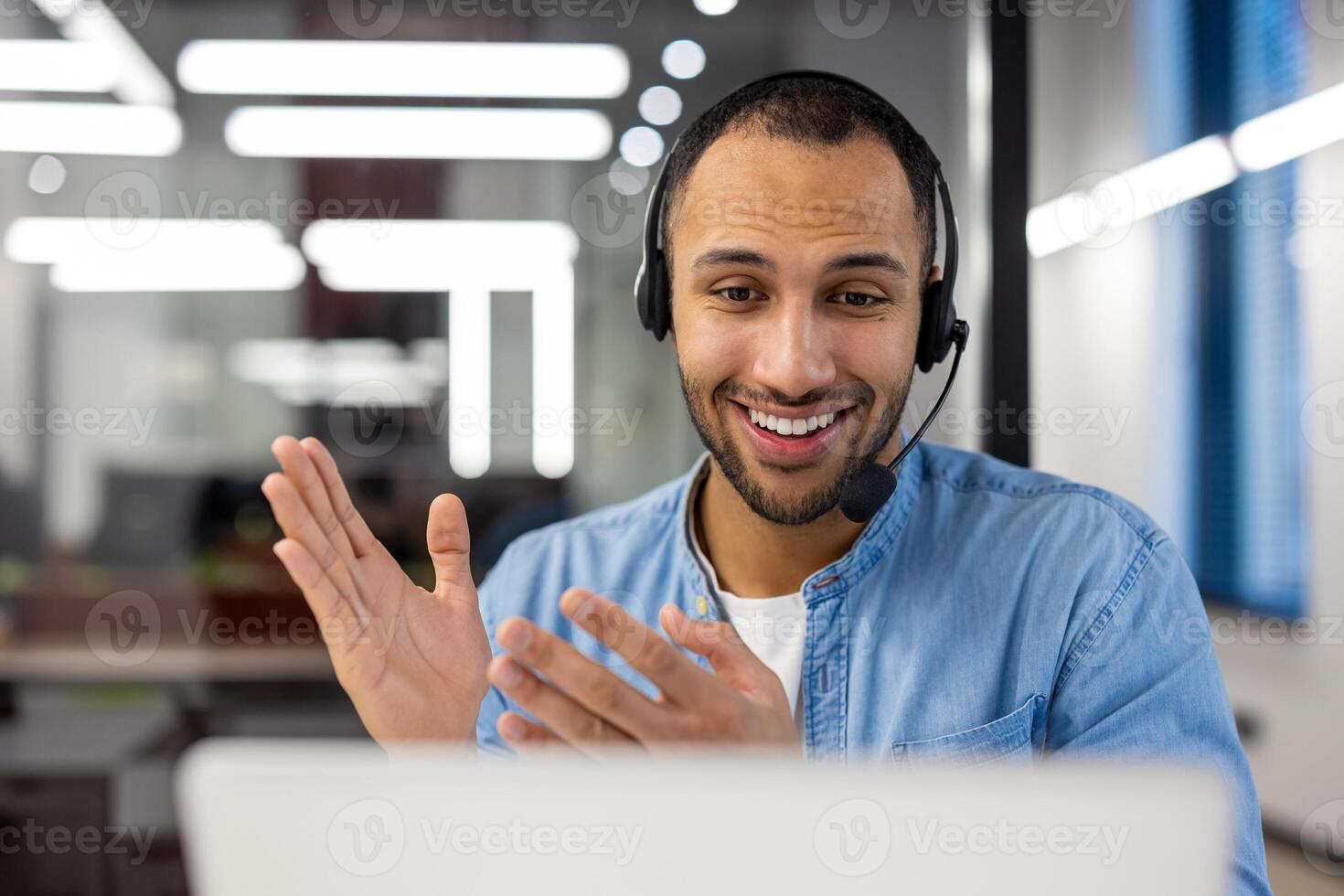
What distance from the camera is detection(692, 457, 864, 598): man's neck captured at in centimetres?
124

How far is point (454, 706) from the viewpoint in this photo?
92 cm

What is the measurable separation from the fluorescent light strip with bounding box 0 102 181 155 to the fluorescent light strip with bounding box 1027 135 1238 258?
6.58 feet

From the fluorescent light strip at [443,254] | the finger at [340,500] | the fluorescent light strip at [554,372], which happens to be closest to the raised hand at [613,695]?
the finger at [340,500]

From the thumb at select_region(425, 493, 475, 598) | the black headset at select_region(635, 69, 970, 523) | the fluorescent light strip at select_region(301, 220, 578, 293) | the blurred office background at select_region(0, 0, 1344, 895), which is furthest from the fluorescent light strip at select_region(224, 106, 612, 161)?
the thumb at select_region(425, 493, 475, 598)

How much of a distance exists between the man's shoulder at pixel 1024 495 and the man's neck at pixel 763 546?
0.13m

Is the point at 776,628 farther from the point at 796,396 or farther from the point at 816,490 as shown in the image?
the point at 796,396

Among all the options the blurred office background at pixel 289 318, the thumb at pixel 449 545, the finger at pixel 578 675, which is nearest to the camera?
the finger at pixel 578 675

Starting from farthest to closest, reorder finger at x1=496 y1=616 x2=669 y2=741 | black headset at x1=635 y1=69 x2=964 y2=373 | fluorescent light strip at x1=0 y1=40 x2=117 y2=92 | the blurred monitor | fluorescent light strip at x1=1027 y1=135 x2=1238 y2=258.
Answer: fluorescent light strip at x1=0 y1=40 x2=117 y2=92
fluorescent light strip at x1=1027 y1=135 x2=1238 y2=258
black headset at x1=635 y1=69 x2=964 y2=373
finger at x1=496 y1=616 x2=669 y2=741
the blurred monitor

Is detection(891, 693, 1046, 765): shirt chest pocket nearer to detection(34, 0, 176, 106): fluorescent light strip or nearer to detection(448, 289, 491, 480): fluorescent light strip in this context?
detection(448, 289, 491, 480): fluorescent light strip

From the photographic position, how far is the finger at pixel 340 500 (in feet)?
2.95

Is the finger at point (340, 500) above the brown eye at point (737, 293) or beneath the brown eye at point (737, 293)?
beneath

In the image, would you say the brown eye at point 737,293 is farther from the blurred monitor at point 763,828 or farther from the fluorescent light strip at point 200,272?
the fluorescent light strip at point 200,272

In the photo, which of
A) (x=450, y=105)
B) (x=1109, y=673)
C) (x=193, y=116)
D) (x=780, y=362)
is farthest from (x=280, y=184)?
(x=1109, y=673)

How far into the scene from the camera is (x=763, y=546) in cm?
125
